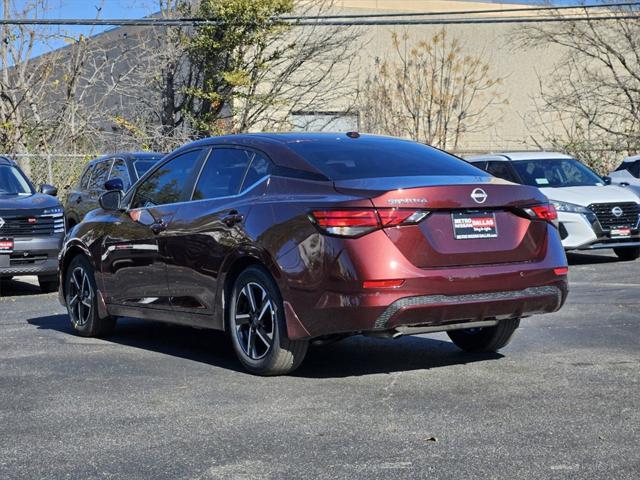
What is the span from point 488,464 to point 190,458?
1387mm

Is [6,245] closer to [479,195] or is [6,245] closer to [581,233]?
[581,233]

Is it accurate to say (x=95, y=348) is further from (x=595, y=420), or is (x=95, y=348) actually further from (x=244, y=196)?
(x=595, y=420)

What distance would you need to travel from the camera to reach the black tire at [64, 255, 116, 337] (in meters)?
9.57

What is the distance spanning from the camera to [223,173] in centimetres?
816

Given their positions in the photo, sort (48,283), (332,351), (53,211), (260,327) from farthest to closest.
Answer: (48,283) → (53,211) → (332,351) → (260,327)

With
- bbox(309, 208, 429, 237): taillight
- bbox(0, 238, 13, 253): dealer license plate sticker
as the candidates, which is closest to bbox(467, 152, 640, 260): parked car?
bbox(0, 238, 13, 253): dealer license plate sticker

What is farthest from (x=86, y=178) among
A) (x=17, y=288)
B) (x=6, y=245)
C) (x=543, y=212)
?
(x=543, y=212)

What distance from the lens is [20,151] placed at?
1081 inches

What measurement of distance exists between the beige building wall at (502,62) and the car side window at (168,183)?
3216cm

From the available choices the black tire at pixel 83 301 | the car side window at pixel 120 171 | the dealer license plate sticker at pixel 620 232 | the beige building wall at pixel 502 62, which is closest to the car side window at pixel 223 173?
the black tire at pixel 83 301

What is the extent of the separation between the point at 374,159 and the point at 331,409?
2.05 metres

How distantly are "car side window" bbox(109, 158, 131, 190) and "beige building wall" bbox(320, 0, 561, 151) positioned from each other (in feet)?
80.3

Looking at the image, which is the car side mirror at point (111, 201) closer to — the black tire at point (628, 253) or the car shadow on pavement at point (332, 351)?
the car shadow on pavement at point (332, 351)

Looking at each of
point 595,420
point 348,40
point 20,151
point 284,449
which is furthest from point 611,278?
point 348,40
